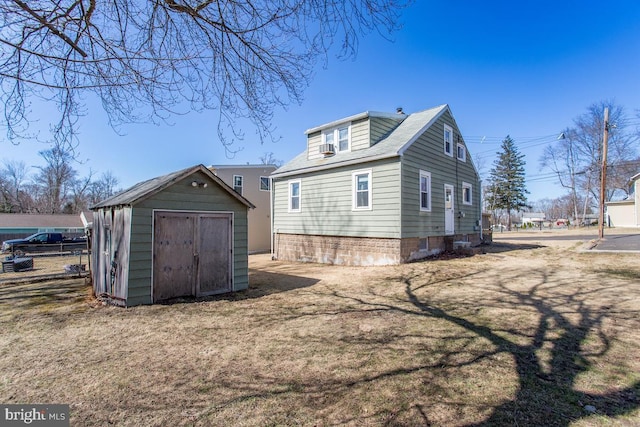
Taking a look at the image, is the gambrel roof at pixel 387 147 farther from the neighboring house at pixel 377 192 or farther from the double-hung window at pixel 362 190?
the double-hung window at pixel 362 190

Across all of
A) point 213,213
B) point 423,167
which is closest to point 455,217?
point 423,167

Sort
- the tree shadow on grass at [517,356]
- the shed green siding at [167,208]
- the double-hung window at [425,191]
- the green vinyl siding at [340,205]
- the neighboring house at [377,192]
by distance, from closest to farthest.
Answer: the tree shadow on grass at [517,356] → the shed green siding at [167,208] → the green vinyl siding at [340,205] → the neighboring house at [377,192] → the double-hung window at [425,191]

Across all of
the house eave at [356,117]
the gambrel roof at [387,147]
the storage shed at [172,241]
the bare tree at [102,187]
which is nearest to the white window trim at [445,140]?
the gambrel roof at [387,147]

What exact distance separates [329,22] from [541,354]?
4847 millimetres

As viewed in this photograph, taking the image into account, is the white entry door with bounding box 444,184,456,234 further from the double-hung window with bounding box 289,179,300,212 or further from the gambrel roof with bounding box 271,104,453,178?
the double-hung window with bounding box 289,179,300,212

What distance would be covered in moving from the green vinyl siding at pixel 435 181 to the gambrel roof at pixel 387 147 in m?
0.31

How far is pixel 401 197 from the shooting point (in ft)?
36.7

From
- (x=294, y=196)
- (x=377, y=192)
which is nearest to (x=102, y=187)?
(x=294, y=196)

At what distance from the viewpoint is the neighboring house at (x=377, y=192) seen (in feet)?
38.1

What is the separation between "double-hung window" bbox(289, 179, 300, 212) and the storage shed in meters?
6.98

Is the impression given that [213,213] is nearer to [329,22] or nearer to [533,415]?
[329,22]

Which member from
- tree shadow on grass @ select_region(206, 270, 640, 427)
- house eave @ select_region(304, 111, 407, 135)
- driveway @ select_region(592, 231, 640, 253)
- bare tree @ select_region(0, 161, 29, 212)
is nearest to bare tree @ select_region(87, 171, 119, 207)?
bare tree @ select_region(0, 161, 29, 212)

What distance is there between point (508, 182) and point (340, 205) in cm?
4267

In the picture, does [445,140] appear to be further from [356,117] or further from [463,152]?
[356,117]
